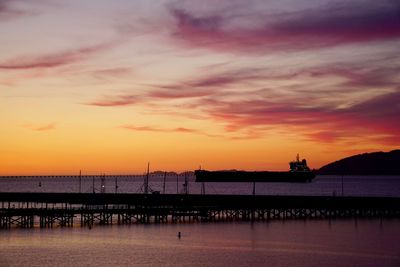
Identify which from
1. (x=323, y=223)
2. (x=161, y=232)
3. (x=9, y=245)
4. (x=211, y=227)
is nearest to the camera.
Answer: (x=9, y=245)

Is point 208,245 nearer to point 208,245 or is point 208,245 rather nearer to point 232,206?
point 208,245

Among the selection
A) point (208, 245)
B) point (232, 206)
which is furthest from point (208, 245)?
point (232, 206)

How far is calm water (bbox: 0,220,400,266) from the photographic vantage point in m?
63.8

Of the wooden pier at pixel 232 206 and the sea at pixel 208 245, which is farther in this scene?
the wooden pier at pixel 232 206

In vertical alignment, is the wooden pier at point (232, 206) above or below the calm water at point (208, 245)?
above

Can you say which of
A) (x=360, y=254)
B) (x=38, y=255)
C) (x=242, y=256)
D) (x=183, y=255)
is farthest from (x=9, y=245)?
(x=360, y=254)

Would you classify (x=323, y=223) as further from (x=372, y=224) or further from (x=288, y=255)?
(x=288, y=255)

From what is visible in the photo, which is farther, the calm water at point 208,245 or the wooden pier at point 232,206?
the wooden pier at point 232,206

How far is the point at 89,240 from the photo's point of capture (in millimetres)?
77812

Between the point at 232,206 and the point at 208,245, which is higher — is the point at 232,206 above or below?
above

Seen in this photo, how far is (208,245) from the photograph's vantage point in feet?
244

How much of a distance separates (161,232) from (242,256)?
71.1 feet

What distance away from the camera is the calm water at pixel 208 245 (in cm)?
6384

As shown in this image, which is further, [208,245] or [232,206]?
[232,206]
